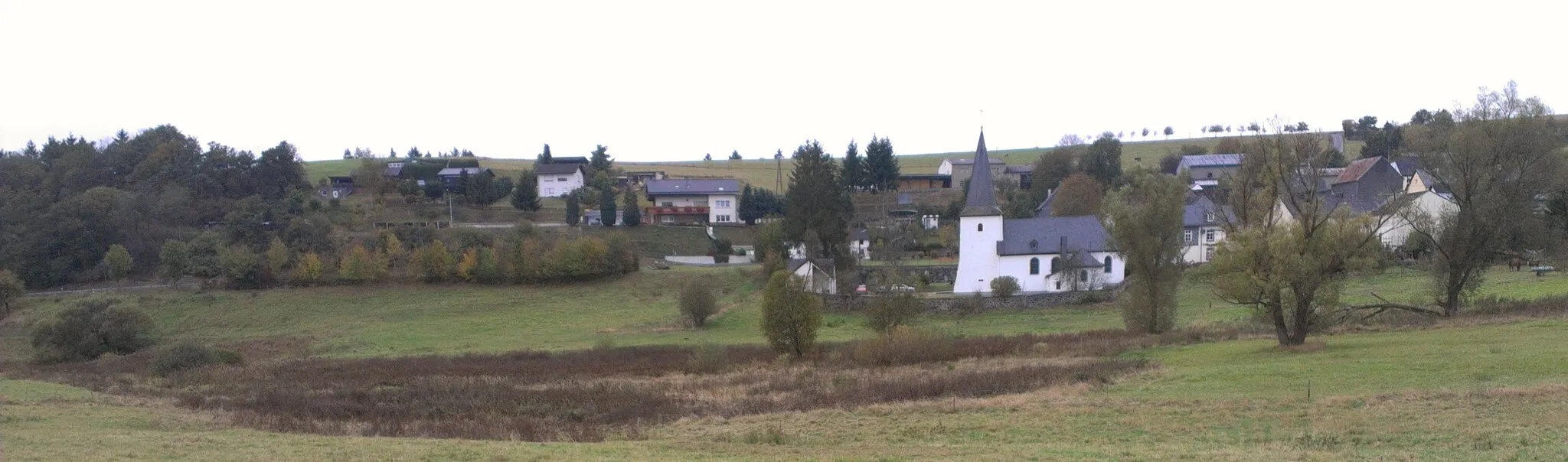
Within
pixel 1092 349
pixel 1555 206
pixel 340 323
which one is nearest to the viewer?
pixel 1092 349

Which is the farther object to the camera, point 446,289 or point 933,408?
point 446,289

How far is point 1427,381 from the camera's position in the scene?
20.1 m

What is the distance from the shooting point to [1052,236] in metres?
58.2

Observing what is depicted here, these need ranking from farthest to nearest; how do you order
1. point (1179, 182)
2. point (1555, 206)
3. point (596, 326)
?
point (596, 326)
point (1555, 206)
point (1179, 182)

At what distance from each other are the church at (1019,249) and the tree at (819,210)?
324 inches

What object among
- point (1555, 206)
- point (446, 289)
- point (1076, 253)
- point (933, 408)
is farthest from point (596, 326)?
point (1555, 206)

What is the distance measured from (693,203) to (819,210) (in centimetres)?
2902

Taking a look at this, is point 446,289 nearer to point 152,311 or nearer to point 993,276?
point 152,311

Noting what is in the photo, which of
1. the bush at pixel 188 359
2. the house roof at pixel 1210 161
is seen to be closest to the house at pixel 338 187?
the bush at pixel 188 359

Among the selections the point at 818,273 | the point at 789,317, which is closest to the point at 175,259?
the point at 818,273

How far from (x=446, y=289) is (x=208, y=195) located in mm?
34168

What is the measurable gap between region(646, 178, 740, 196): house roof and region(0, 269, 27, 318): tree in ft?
145

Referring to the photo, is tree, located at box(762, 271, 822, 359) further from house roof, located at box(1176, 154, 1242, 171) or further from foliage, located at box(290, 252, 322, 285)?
house roof, located at box(1176, 154, 1242, 171)

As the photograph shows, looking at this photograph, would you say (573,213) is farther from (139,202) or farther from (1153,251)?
(1153,251)
